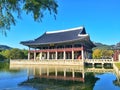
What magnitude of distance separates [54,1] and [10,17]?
2.68 metres

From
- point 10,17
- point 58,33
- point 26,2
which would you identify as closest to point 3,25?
point 10,17

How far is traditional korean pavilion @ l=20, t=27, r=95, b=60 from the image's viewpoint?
156 ft

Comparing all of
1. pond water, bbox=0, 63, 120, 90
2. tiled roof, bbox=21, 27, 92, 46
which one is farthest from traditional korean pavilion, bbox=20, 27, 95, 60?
pond water, bbox=0, 63, 120, 90

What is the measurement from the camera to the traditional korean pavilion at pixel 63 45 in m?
47.7

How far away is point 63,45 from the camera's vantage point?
51094mm

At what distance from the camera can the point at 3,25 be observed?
11352mm

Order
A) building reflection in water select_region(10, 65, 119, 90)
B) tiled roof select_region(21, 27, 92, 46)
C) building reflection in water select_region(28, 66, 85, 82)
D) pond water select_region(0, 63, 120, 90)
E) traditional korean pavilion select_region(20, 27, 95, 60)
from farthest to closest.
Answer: tiled roof select_region(21, 27, 92, 46), traditional korean pavilion select_region(20, 27, 95, 60), building reflection in water select_region(28, 66, 85, 82), building reflection in water select_region(10, 65, 119, 90), pond water select_region(0, 63, 120, 90)

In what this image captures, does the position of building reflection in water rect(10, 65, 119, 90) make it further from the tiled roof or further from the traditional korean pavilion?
the tiled roof

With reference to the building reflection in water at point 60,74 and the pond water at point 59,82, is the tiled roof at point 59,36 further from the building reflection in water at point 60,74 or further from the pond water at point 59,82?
the pond water at point 59,82

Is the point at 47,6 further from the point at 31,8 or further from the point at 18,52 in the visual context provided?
the point at 18,52

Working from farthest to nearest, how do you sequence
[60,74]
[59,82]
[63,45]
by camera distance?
1. [63,45]
2. [60,74]
3. [59,82]

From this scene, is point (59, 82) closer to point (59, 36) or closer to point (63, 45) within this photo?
point (63, 45)

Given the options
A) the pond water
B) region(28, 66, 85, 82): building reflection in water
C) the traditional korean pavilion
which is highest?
the traditional korean pavilion

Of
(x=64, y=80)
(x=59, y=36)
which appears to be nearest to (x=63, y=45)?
(x=59, y=36)
